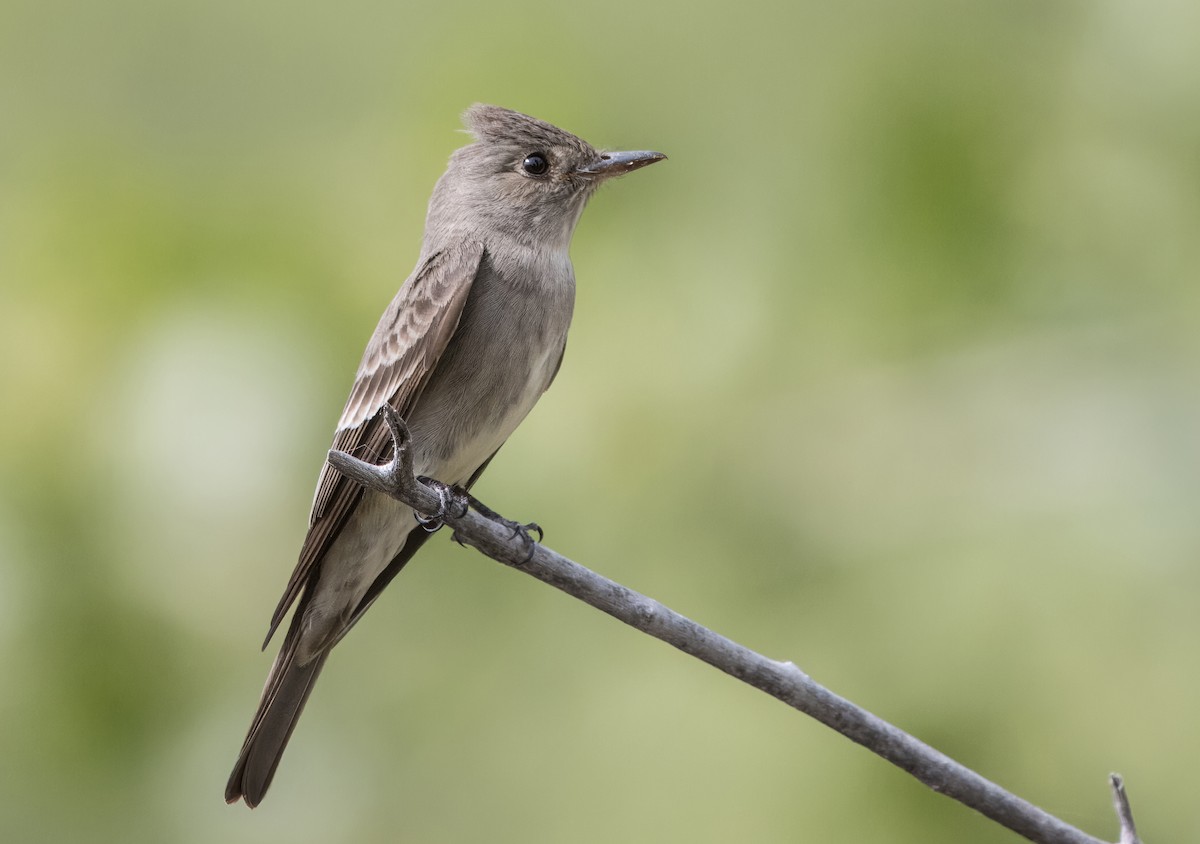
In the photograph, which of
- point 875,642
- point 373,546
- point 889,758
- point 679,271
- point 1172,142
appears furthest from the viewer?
point 679,271

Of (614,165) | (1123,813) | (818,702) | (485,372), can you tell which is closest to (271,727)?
(485,372)

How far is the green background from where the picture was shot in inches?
129

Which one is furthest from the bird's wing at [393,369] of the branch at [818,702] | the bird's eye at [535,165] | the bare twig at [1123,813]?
the bare twig at [1123,813]

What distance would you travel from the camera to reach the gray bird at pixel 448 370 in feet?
8.38

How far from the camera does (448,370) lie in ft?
→ 8.42

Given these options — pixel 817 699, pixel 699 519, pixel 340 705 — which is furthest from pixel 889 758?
pixel 340 705

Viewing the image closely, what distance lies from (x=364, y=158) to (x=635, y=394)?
114 cm

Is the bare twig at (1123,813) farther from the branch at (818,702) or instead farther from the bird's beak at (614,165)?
the bird's beak at (614,165)

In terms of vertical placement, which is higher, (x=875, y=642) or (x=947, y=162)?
(x=947, y=162)

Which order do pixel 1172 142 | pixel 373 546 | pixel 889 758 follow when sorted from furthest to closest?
pixel 1172 142, pixel 373 546, pixel 889 758

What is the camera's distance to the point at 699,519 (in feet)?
11.3

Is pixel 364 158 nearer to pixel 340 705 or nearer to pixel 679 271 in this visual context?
pixel 679 271

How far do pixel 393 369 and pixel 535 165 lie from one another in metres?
0.65

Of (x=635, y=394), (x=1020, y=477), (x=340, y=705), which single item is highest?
(x=1020, y=477)
